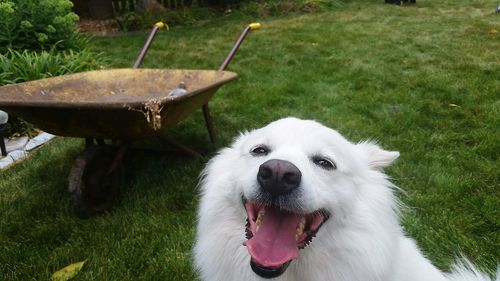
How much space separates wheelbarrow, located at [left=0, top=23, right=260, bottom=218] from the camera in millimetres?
2531

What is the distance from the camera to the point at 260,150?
1.81 metres

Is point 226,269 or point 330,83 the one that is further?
point 330,83

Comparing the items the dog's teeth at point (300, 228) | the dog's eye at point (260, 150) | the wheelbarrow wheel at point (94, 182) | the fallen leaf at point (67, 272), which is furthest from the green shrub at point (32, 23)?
the dog's teeth at point (300, 228)

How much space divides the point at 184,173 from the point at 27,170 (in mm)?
1286

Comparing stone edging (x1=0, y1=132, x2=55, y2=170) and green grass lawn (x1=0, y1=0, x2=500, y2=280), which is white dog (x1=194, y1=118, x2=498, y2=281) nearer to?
green grass lawn (x1=0, y1=0, x2=500, y2=280)

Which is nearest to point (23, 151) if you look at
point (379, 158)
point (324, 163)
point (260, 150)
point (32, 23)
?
point (32, 23)

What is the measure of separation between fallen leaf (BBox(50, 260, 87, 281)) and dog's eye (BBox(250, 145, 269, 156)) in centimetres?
139

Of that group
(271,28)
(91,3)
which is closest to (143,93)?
(271,28)

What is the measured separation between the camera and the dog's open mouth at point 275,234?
5.00 feet

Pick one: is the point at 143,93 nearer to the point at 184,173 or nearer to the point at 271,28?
the point at 184,173

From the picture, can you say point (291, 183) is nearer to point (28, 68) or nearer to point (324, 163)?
point (324, 163)

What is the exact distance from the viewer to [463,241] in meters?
2.59

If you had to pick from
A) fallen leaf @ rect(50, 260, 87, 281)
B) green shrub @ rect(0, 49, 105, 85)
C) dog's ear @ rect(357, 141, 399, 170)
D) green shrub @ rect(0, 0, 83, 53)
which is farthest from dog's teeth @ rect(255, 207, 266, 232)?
green shrub @ rect(0, 0, 83, 53)

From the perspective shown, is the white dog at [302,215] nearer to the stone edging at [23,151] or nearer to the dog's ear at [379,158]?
the dog's ear at [379,158]
